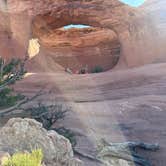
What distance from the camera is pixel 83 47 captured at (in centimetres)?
2583

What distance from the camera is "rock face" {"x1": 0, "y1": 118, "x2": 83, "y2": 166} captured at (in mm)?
4391

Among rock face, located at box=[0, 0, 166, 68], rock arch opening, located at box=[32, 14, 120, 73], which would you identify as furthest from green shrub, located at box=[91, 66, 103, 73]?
rock face, located at box=[0, 0, 166, 68]

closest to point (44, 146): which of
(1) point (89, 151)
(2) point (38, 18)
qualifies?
(1) point (89, 151)

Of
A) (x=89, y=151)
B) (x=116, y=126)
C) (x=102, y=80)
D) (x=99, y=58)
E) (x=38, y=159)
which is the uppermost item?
A: (x=38, y=159)

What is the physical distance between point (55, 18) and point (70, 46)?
5249mm

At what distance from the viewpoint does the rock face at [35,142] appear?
4391 mm

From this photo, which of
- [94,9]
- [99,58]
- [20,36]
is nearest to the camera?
[20,36]

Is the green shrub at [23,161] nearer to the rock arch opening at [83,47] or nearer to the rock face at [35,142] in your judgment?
the rock face at [35,142]

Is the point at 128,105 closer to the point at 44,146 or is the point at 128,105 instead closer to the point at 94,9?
the point at 44,146

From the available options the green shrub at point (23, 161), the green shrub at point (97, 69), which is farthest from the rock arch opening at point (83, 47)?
the green shrub at point (23, 161)

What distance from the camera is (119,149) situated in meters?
6.82

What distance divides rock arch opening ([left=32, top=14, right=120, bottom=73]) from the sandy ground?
977cm

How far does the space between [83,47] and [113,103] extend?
1535cm

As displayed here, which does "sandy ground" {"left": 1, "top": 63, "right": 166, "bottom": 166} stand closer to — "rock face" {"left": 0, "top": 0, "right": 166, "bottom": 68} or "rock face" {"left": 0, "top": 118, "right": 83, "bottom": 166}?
"rock face" {"left": 0, "top": 118, "right": 83, "bottom": 166}
